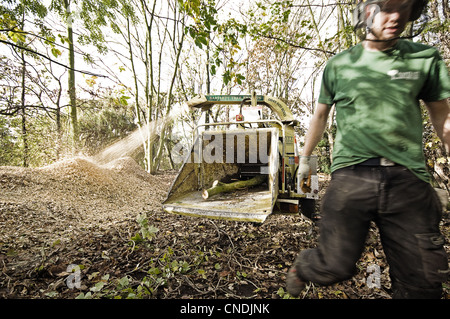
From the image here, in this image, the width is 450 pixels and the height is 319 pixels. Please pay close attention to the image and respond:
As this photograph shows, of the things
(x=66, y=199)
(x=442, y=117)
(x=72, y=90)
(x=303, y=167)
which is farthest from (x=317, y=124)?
(x=72, y=90)

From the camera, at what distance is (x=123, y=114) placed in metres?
21.6

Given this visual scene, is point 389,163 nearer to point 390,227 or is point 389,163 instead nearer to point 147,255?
point 390,227

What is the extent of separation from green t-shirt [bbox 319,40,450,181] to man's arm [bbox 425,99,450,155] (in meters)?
0.06

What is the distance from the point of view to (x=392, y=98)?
1457 mm

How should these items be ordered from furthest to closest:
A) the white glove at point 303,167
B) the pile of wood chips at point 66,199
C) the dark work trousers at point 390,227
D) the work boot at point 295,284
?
1. the pile of wood chips at point 66,199
2. the white glove at point 303,167
3. the work boot at point 295,284
4. the dark work trousers at point 390,227

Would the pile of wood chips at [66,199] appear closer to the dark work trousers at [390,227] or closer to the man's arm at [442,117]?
the dark work trousers at [390,227]

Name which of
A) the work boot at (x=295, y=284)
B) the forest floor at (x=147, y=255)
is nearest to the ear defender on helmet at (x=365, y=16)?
the work boot at (x=295, y=284)

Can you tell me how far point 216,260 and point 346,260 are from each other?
77.8 inches

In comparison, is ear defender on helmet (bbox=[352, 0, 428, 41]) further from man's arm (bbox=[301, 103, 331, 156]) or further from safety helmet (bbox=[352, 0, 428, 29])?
man's arm (bbox=[301, 103, 331, 156])

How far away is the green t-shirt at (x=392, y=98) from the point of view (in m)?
1.44

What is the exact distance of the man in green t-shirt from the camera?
1.35m

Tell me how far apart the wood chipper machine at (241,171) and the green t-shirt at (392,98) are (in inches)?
65.3

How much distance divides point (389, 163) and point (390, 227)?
402 millimetres
